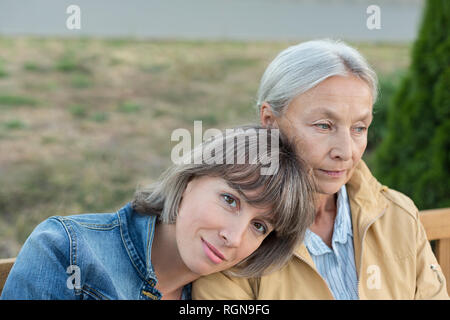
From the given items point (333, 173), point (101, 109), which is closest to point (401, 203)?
point (333, 173)

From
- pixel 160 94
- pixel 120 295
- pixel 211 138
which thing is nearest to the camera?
pixel 120 295

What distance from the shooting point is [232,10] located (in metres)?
8.59

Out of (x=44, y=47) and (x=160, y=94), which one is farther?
(x=44, y=47)

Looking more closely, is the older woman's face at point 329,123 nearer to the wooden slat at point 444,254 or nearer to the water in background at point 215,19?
the wooden slat at point 444,254

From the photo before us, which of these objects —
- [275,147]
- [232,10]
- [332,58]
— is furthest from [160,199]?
[232,10]

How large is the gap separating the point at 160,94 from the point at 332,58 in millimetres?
4708

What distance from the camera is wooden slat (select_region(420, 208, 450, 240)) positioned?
7.79ft

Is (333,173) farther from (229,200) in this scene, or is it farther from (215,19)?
(215,19)

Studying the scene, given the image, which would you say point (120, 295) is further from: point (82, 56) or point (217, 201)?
point (82, 56)

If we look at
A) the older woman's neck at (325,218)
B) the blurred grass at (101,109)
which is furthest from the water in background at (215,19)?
the older woman's neck at (325,218)

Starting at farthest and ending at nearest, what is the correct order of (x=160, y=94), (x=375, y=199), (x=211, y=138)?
(x=160, y=94)
(x=375, y=199)
(x=211, y=138)

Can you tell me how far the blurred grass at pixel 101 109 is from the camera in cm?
450

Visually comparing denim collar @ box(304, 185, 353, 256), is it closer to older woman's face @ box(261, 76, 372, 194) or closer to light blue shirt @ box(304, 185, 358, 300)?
light blue shirt @ box(304, 185, 358, 300)

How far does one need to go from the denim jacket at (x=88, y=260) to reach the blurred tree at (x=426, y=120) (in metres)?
1.70
